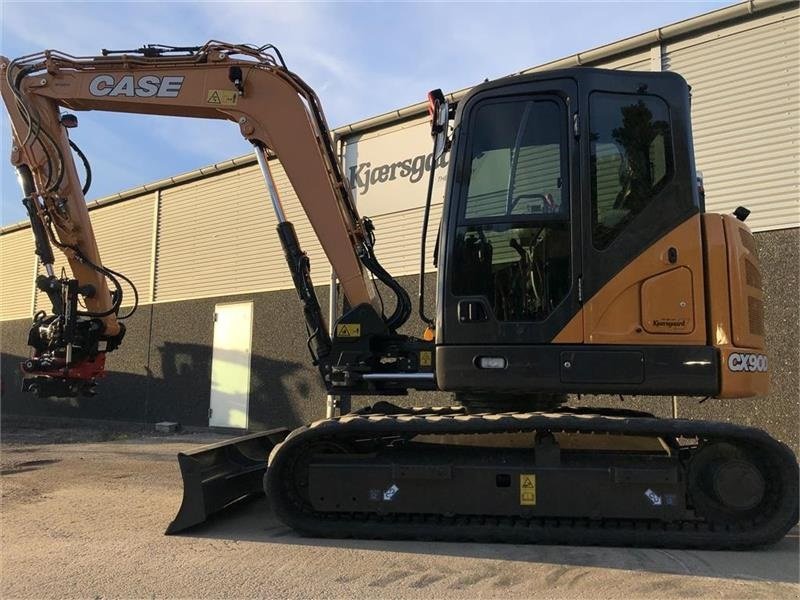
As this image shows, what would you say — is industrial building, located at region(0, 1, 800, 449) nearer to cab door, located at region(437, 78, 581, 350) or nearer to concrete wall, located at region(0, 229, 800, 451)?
concrete wall, located at region(0, 229, 800, 451)

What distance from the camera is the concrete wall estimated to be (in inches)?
264

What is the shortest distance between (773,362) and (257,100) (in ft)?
19.9

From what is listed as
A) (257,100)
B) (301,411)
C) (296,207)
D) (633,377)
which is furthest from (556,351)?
(296,207)

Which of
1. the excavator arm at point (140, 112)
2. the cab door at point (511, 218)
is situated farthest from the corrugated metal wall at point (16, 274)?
the cab door at point (511, 218)

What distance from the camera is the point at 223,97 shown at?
17.7 ft

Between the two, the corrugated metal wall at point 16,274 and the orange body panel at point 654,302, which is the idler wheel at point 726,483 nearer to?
the orange body panel at point 654,302

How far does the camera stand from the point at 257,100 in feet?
17.6

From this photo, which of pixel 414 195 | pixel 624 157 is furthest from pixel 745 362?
pixel 414 195

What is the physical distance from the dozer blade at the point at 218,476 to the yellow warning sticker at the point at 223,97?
2.97m

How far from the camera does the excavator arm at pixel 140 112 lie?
210 inches

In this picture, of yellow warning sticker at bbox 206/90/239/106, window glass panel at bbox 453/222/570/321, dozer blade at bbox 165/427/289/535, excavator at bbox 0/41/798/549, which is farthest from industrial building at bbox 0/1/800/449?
window glass panel at bbox 453/222/570/321

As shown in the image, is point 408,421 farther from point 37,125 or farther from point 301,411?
point 301,411

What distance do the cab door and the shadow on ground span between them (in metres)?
1.30

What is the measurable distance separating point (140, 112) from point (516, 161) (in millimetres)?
3765
